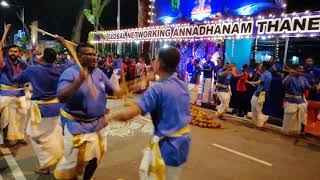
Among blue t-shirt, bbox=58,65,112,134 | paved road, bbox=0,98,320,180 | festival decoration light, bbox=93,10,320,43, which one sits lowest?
paved road, bbox=0,98,320,180

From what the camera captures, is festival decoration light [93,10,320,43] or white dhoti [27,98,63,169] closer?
white dhoti [27,98,63,169]

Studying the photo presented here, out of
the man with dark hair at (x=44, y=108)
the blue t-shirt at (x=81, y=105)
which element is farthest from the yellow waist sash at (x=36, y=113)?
the blue t-shirt at (x=81, y=105)

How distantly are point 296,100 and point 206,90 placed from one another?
4.77 m

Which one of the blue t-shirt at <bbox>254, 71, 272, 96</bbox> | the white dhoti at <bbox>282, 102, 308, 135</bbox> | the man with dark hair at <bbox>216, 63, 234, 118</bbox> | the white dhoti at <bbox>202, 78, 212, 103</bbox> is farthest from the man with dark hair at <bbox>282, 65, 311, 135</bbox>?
the white dhoti at <bbox>202, 78, 212, 103</bbox>

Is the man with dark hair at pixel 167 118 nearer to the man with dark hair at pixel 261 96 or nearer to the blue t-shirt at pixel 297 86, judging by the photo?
the blue t-shirt at pixel 297 86

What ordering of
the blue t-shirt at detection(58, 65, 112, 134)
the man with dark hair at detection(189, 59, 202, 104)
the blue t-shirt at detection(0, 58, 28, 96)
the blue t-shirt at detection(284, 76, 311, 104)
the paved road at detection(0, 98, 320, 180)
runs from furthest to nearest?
1. the man with dark hair at detection(189, 59, 202, 104)
2. the blue t-shirt at detection(284, 76, 311, 104)
3. the blue t-shirt at detection(0, 58, 28, 96)
4. the paved road at detection(0, 98, 320, 180)
5. the blue t-shirt at detection(58, 65, 112, 134)

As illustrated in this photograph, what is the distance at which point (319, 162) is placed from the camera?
6.50 metres

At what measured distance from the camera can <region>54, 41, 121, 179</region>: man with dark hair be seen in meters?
3.81

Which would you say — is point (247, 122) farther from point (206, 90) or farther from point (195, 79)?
point (195, 79)

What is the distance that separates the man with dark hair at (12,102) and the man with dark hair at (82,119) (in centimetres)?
279

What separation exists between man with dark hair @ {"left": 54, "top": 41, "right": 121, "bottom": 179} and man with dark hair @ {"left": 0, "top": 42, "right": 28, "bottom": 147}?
2.79 meters

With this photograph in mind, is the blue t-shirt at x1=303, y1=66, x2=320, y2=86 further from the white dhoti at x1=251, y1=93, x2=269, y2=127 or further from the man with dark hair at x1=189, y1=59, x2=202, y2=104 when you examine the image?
→ the man with dark hair at x1=189, y1=59, x2=202, y2=104

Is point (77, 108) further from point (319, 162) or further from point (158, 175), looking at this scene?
point (319, 162)

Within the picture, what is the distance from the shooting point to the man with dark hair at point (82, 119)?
12.5ft
